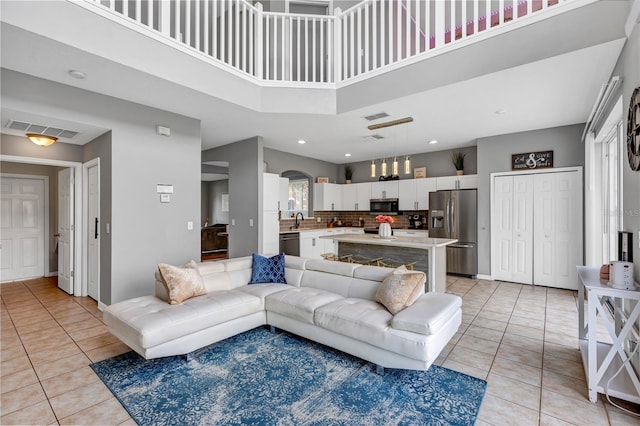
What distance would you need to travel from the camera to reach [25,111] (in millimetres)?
3254

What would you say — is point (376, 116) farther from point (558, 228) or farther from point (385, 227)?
point (558, 228)

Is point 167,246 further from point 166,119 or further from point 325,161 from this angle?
point 325,161

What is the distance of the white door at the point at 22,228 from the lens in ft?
18.4

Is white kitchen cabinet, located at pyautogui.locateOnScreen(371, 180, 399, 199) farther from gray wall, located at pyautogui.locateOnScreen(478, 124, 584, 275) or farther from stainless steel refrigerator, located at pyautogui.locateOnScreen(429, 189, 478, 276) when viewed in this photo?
gray wall, located at pyautogui.locateOnScreen(478, 124, 584, 275)

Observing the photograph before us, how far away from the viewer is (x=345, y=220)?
28.8 ft

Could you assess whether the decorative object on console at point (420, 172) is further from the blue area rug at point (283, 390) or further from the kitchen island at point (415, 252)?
the blue area rug at point (283, 390)

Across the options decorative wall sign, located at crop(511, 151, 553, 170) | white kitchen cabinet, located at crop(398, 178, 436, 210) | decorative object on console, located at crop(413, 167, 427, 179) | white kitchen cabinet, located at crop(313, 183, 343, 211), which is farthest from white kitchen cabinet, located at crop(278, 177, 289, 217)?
decorative wall sign, located at crop(511, 151, 553, 170)

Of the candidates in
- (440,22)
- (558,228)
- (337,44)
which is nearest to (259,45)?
(337,44)

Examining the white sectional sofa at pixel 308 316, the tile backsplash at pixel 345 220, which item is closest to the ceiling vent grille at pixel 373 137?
the tile backsplash at pixel 345 220

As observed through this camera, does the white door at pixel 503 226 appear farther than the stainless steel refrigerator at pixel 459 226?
No

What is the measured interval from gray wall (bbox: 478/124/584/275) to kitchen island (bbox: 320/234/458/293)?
168 cm

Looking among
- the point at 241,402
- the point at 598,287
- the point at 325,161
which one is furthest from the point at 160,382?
the point at 325,161

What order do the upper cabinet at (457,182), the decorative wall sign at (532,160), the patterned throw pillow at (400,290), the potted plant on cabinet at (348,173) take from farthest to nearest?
the potted plant on cabinet at (348,173) < the upper cabinet at (457,182) < the decorative wall sign at (532,160) < the patterned throw pillow at (400,290)

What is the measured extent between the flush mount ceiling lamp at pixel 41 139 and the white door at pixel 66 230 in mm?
723
